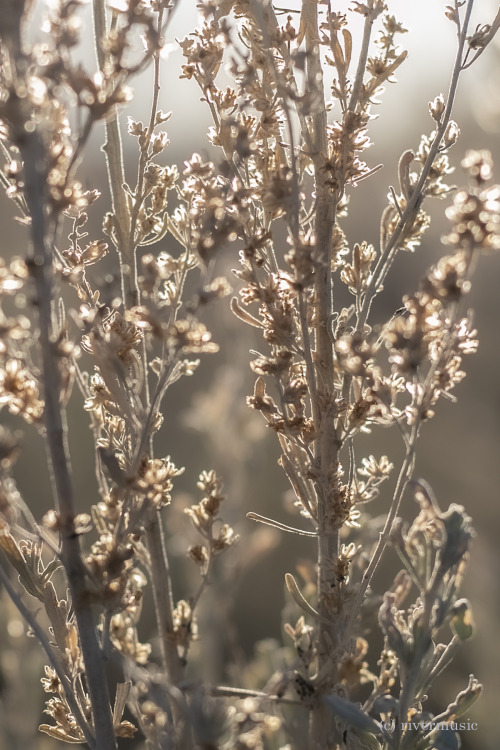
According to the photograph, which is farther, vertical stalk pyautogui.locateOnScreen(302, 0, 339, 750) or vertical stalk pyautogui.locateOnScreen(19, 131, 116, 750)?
vertical stalk pyautogui.locateOnScreen(302, 0, 339, 750)

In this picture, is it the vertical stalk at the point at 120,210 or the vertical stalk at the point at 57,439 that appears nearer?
the vertical stalk at the point at 57,439

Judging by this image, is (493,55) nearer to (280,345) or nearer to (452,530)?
(280,345)

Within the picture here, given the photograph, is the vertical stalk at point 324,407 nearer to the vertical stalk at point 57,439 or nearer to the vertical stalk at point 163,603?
the vertical stalk at point 163,603

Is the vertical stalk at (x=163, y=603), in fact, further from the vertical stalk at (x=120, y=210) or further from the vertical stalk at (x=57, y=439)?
the vertical stalk at (x=120, y=210)

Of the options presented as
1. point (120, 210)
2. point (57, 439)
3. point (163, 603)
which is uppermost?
point (120, 210)

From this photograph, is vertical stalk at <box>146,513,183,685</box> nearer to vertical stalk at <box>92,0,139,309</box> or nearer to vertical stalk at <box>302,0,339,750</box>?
vertical stalk at <box>302,0,339,750</box>

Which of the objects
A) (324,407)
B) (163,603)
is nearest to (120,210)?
(324,407)

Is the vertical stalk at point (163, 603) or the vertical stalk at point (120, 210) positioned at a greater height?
the vertical stalk at point (120, 210)

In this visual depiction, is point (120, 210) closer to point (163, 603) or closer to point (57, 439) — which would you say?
point (57, 439)

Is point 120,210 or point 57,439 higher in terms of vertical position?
point 120,210

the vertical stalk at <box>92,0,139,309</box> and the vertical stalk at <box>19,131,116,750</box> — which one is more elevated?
the vertical stalk at <box>92,0,139,309</box>

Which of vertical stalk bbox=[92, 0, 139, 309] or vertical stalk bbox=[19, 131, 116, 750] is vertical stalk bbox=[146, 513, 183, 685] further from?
vertical stalk bbox=[92, 0, 139, 309]
